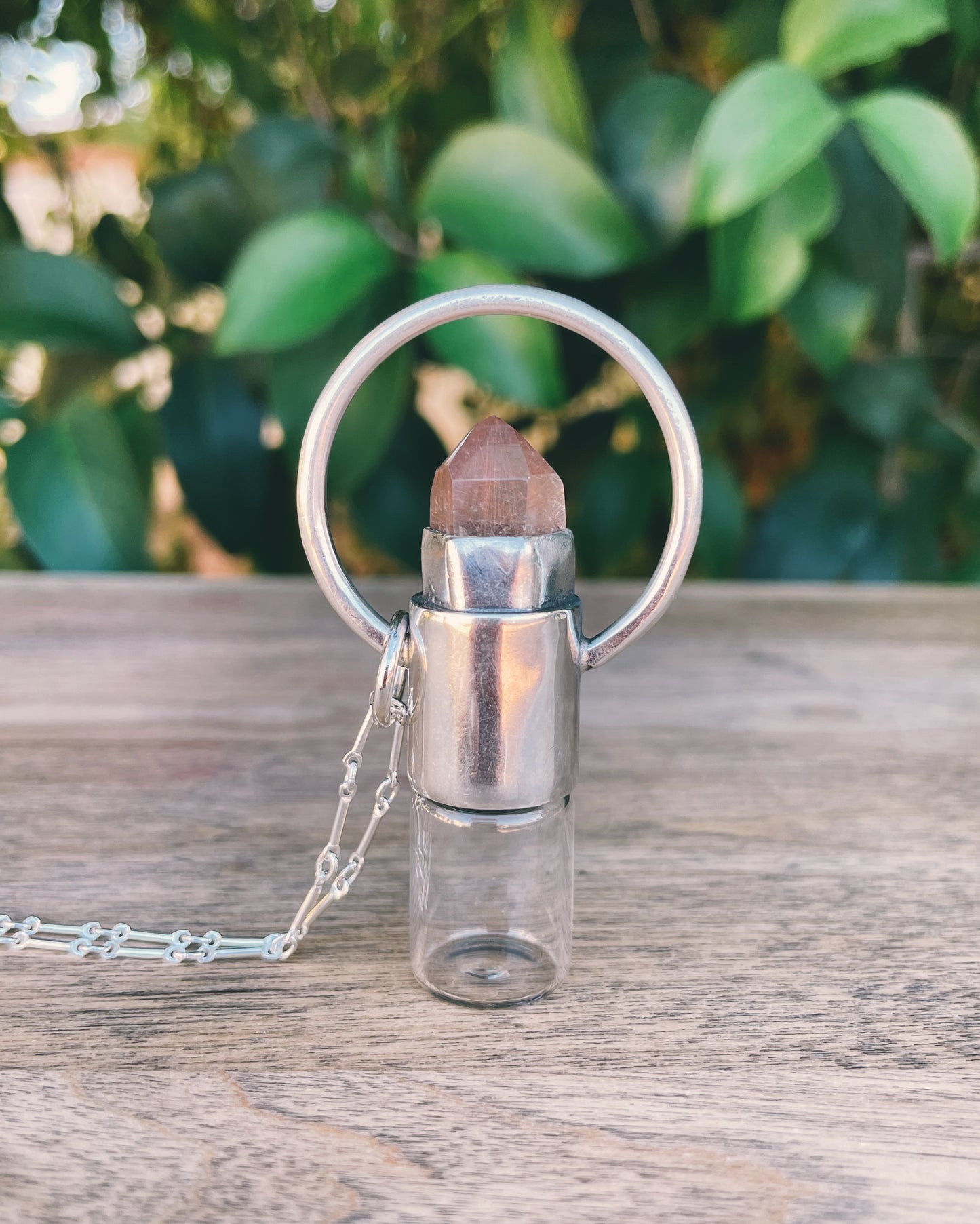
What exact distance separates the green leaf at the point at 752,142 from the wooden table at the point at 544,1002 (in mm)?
346

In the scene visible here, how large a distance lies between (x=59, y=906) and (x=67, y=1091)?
0.41 ft

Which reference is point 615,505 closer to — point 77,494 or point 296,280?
point 296,280

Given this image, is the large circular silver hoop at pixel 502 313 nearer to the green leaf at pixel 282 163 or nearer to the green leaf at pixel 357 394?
the green leaf at pixel 357 394

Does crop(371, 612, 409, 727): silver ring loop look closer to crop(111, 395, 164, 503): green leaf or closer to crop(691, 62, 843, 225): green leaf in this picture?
crop(691, 62, 843, 225): green leaf

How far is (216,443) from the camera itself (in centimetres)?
96

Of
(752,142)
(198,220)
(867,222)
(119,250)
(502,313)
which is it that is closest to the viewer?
(502,313)

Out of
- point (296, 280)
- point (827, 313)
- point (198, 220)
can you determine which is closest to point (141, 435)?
point (198, 220)

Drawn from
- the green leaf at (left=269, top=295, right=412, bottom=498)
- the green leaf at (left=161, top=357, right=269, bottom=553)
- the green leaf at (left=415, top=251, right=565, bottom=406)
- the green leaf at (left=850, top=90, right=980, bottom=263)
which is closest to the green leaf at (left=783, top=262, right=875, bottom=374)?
the green leaf at (left=850, top=90, right=980, bottom=263)

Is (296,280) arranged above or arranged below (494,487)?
above

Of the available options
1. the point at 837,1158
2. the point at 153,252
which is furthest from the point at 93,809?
the point at 153,252

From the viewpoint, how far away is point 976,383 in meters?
1.19

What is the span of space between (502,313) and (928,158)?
0.56 meters

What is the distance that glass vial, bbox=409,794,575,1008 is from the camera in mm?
370

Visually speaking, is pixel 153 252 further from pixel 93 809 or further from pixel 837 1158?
pixel 837 1158
